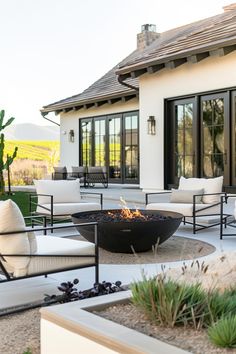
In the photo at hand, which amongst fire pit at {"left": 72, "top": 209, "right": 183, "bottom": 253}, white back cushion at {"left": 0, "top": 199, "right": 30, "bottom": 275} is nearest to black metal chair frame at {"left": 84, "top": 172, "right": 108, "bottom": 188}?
fire pit at {"left": 72, "top": 209, "right": 183, "bottom": 253}

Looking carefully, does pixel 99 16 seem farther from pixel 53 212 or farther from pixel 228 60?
pixel 53 212

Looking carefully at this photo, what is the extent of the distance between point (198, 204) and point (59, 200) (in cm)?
248

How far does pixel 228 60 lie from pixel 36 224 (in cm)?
559

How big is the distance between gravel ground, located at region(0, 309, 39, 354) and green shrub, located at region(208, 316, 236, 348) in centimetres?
127

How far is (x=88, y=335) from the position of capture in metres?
2.55

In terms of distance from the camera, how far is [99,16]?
23734 mm

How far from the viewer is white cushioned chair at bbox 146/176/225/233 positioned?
7906mm

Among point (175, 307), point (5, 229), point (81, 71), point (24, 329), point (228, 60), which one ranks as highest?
point (81, 71)

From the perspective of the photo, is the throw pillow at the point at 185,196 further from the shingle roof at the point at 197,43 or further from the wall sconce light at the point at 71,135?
the wall sconce light at the point at 71,135

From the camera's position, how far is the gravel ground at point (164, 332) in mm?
2447

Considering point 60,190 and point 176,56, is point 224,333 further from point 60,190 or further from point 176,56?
point 176,56

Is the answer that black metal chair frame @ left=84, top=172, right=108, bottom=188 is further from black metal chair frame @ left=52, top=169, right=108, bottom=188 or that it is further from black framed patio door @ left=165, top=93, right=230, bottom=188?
black framed patio door @ left=165, top=93, right=230, bottom=188

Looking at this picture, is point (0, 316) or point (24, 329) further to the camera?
point (0, 316)

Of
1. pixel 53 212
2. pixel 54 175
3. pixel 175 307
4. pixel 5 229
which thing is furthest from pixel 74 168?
pixel 175 307
